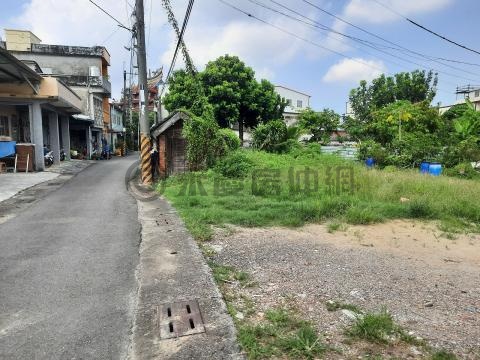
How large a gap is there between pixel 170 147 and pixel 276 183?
539 cm

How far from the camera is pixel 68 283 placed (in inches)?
176

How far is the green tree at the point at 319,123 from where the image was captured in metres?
31.9

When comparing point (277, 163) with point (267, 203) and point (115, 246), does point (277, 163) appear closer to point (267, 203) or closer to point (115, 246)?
point (267, 203)

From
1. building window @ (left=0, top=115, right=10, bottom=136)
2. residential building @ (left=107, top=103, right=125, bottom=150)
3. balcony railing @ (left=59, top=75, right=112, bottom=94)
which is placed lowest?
building window @ (left=0, top=115, right=10, bottom=136)

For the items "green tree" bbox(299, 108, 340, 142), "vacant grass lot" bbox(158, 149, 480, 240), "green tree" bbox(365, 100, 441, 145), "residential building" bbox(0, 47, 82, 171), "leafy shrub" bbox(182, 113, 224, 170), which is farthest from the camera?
"green tree" bbox(299, 108, 340, 142)

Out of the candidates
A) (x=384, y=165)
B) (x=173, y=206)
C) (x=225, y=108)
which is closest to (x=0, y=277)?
(x=173, y=206)

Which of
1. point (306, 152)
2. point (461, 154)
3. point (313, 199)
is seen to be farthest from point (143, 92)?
point (461, 154)

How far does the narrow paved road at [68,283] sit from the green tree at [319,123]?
83.5ft

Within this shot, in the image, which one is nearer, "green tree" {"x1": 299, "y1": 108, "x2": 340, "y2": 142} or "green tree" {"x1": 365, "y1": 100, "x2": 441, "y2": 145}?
"green tree" {"x1": 365, "y1": 100, "x2": 441, "y2": 145}

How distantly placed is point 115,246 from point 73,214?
10.3 ft

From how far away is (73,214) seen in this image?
8539mm

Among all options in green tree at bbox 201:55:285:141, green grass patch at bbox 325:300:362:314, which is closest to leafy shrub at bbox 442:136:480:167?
green tree at bbox 201:55:285:141

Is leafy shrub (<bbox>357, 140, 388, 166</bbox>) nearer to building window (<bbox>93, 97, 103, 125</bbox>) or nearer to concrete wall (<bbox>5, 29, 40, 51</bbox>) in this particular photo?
building window (<bbox>93, 97, 103, 125</bbox>)

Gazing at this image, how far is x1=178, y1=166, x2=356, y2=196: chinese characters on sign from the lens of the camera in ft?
35.0
